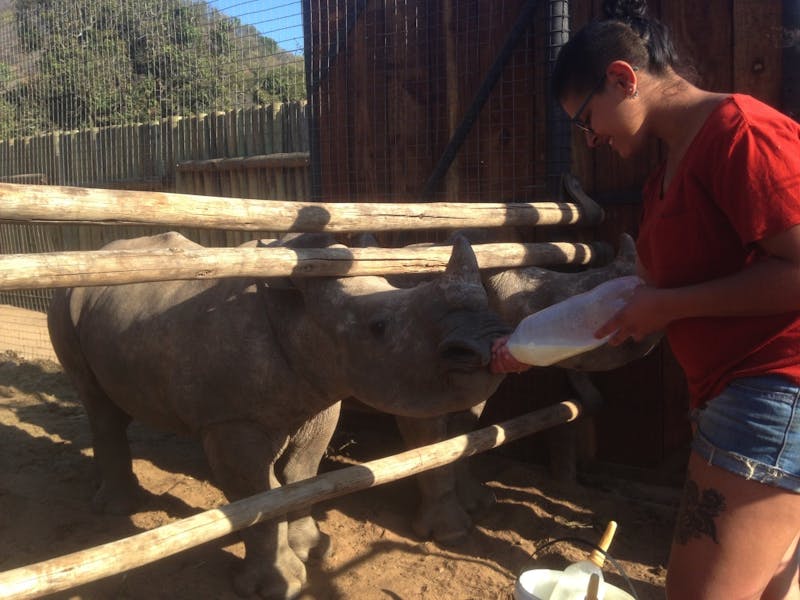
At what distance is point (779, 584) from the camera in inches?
82.3

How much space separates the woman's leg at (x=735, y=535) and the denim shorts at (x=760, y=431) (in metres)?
0.03

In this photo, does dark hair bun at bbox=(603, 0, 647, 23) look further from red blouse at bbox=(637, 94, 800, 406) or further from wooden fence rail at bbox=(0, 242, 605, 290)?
wooden fence rail at bbox=(0, 242, 605, 290)

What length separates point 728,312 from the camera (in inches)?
70.6

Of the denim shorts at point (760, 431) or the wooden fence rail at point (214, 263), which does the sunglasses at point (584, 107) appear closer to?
the denim shorts at point (760, 431)

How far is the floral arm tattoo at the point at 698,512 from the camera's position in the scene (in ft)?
6.02

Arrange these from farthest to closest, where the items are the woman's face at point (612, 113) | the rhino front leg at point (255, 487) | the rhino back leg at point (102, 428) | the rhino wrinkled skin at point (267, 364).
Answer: the rhino back leg at point (102, 428)
the rhino front leg at point (255, 487)
the rhino wrinkled skin at point (267, 364)
the woman's face at point (612, 113)

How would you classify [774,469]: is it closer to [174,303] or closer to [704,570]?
[704,570]

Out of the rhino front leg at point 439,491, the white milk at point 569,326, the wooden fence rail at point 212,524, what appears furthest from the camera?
the rhino front leg at point 439,491

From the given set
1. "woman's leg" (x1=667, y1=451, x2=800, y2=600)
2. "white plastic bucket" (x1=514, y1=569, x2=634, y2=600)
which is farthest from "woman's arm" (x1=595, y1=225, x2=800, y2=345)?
"white plastic bucket" (x1=514, y1=569, x2=634, y2=600)

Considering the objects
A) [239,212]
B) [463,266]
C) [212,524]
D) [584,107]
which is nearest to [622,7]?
[584,107]

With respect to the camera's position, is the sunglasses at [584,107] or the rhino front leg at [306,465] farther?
the rhino front leg at [306,465]

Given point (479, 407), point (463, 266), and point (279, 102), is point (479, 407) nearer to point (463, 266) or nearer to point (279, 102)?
point (463, 266)

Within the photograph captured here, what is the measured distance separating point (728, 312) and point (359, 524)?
3.26m

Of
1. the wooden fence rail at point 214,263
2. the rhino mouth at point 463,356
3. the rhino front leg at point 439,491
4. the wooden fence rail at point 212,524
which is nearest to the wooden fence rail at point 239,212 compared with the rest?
Result: the wooden fence rail at point 214,263
